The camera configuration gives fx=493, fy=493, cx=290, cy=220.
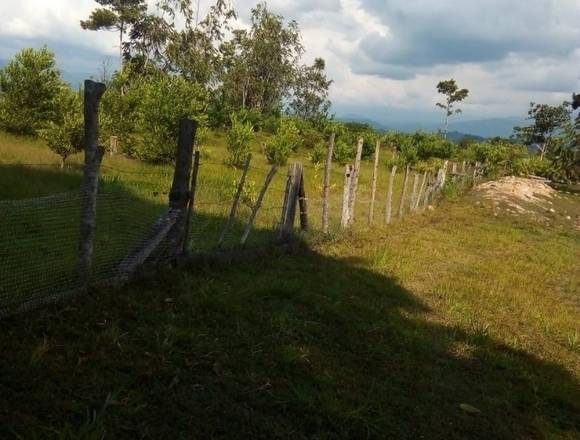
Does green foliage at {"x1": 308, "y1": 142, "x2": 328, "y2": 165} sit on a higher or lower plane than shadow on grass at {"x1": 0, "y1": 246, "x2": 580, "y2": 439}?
higher

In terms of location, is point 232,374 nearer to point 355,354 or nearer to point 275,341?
point 275,341

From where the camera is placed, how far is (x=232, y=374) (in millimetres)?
4164

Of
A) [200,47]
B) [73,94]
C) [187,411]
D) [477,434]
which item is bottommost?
[477,434]

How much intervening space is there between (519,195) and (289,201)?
18.1 m

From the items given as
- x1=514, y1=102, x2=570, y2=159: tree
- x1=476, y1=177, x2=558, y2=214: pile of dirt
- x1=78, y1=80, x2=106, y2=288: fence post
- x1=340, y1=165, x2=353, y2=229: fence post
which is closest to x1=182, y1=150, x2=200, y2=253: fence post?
x1=78, y1=80, x2=106, y2=288: fence post

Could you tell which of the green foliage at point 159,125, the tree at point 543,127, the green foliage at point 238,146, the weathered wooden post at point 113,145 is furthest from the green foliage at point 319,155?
the tree at point 543,127

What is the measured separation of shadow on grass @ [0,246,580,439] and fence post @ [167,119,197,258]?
43cm

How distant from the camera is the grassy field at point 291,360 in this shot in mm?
3455

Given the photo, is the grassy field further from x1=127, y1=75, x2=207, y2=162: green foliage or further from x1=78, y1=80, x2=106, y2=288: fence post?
x1=127, y1=75, x2=207, y2=162: green foliage

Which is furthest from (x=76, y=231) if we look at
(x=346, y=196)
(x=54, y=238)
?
(x=346, y=196)

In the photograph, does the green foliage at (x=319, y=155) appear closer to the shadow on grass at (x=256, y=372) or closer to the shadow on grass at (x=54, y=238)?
the shadow on grass at (x=54, y=238)

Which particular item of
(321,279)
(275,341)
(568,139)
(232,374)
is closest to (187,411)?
(232,374)

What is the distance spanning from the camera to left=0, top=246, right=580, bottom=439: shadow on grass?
3.40 meters

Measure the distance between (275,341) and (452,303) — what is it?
3.65 m
